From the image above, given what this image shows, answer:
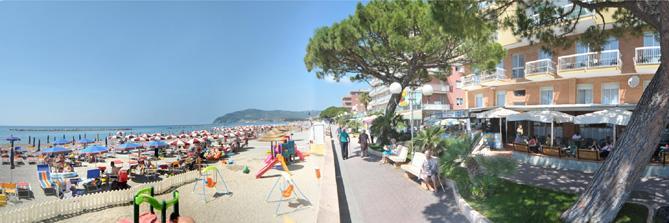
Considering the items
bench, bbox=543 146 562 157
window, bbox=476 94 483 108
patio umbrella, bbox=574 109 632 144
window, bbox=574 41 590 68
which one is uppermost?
window, bbox=574 41 590 68

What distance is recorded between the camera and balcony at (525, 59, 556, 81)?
18.9m

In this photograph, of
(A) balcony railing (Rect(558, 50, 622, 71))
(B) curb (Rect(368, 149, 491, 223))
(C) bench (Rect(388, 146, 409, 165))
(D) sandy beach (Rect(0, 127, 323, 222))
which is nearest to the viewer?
(B) curb (Rect(368, 149, 491, 223))

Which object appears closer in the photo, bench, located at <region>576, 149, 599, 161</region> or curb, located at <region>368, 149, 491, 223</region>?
curb, located at <region>368, 149, 491, 223</region>

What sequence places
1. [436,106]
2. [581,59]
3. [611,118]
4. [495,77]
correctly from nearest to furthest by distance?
[611,118]
[581,59]
[495,77]
[436,106]

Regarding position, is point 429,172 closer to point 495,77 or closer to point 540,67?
point 540,67

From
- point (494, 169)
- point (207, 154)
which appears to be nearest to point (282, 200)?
point (494, 169)

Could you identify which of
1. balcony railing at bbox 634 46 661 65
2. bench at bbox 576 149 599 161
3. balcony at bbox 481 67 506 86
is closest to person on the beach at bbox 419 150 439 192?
bench at bbox 576 149 599 161

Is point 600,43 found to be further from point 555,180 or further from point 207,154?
point 207,154

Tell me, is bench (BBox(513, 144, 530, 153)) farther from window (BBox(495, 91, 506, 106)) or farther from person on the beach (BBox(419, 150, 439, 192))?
window (BBox(495, 91, 506, 106))

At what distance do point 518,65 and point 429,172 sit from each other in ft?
52.7

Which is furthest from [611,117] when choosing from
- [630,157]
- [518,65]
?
[630,157]

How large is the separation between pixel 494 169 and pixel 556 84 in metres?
15.4

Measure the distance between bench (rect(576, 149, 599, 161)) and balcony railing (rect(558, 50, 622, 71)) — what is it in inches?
289

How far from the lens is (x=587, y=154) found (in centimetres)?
1211
